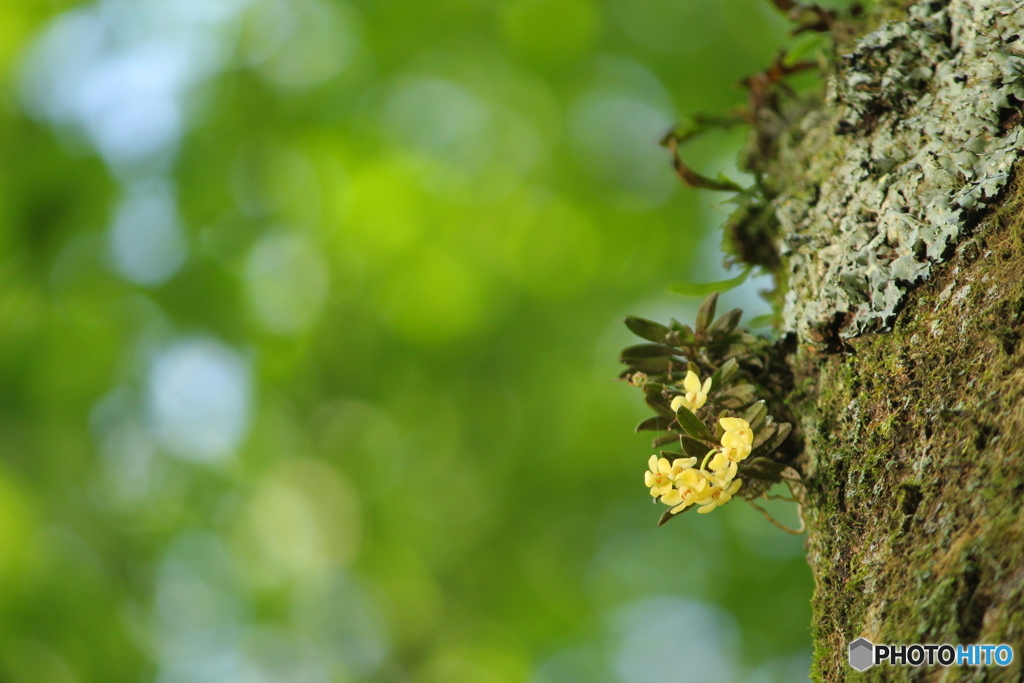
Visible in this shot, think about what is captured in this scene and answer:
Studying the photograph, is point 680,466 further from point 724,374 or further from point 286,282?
point 286,282

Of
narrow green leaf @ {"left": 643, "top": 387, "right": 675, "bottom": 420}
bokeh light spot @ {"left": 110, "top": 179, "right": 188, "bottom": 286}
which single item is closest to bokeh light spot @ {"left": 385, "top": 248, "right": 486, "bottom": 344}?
bokeh light spot @ {"left": 110, "top": 179, "right": 188, "bottom": 286}

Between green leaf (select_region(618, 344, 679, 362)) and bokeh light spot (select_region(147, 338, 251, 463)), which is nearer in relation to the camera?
green leaf (select_region(618, 344, 679, 362))

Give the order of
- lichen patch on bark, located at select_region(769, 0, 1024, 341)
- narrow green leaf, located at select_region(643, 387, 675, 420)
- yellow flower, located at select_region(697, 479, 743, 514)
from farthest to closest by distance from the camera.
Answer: narrow green leaf, located at select_region(643, 387, 675, 420), yellow flower, located at select_region(697, 479, 743, 514), lichen patch on bark, located at select_region(769, 0, 1024, 341)

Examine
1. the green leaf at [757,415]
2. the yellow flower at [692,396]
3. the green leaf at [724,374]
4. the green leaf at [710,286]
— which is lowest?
the green leaf at [757,415]

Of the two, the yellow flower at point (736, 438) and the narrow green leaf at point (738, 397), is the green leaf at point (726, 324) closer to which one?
the narrow green leaf at point (738, 397)

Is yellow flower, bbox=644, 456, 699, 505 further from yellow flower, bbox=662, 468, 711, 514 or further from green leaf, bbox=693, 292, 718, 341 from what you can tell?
green leaf, bbox=693, 292, 718, 341

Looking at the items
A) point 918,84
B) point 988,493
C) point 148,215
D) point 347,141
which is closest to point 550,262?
point 347,141

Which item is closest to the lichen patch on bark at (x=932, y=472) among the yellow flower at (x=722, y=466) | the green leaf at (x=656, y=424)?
the yellow flower at (x=722, y=466)
